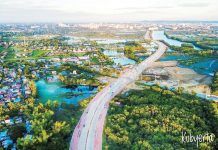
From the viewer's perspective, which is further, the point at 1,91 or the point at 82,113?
the point at 1,91

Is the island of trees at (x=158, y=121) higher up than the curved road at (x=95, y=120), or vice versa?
the island of trees at (x=158, y=121)

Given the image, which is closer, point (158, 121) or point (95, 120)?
point (158, 121)

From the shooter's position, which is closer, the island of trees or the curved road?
the island of trees

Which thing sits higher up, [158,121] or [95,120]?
[158,121]

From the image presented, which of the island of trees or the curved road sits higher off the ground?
the island of trees

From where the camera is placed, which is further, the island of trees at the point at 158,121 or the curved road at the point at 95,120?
the curved road at the point at 95,120

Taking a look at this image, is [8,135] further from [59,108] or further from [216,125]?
[216,125]

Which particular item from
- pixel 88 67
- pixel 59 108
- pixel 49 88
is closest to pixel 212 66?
pixel 88 67

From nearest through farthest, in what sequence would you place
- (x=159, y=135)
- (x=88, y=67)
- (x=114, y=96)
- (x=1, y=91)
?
(x=159, y=135), (x=114, y=96), (x=1, y=91), (x=88, y=67)
